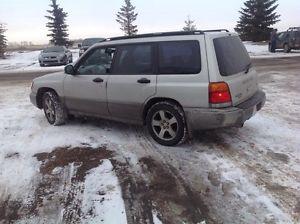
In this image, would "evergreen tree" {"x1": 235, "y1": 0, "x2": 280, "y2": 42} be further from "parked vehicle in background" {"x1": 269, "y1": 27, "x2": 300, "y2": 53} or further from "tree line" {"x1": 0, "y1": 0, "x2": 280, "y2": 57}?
"parked vehicle in background" {"x1": 269, "y1": 27, "x2": 300, "y2": 53}

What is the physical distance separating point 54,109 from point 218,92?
138 inches

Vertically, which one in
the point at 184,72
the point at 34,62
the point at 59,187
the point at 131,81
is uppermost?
the point at 184,72

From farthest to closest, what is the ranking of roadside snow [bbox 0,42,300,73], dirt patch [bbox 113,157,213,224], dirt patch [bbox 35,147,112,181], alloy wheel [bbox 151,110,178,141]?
roadside snow [bbox 0,42,300,73], alloy wheel [bbox 151,110,178,141], dirt patch [bbox 35,147,112,181], dirt patch [bbox 113,157,213,224]

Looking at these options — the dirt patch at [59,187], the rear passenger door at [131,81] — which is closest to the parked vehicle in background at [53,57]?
the rear passenger door at [131,81]

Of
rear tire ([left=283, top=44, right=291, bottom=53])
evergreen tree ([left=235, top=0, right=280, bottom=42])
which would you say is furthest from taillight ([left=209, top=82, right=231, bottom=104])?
evergreen tree ([left=235, top=0, right=280, bottom=42])

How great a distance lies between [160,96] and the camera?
580 cm

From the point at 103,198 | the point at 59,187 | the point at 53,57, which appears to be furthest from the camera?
the point at 53,57

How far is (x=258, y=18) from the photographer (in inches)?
2052

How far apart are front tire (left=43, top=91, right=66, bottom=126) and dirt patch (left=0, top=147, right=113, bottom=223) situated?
4.95 feet

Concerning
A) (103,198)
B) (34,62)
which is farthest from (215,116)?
(34,62)

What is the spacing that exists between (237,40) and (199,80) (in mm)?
1248

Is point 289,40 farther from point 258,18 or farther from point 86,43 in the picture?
point 258,18

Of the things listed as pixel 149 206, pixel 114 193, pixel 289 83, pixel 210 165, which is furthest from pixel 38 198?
pixel 289 83

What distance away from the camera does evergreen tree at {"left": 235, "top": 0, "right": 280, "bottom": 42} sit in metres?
52.0
